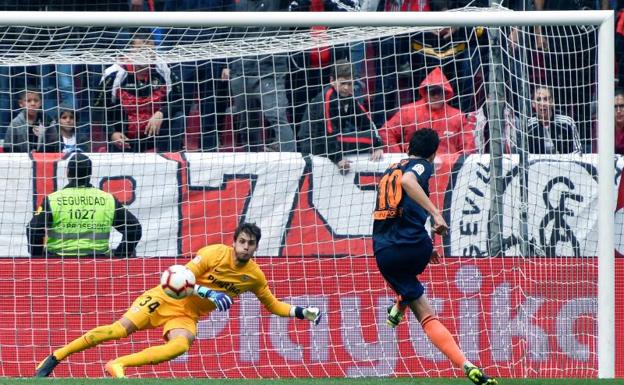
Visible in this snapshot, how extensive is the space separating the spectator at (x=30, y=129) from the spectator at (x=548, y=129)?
3866 mm

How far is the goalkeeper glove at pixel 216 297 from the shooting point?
806cm

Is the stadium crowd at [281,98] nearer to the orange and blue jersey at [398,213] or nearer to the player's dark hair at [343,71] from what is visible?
the player's dark hair at [343,71]

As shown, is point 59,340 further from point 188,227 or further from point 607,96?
point 607,96

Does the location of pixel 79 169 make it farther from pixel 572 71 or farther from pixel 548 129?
pixel 572 71

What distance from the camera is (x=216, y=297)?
8109 millimetres

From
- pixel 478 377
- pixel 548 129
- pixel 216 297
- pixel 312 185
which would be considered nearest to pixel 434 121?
pixel 548 129

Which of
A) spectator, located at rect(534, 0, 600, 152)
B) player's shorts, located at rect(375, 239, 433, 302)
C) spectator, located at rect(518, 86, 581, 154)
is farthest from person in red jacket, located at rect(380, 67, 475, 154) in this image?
player's shorts, located at rect(375, 239, 433, 302)

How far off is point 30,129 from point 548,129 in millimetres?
4173

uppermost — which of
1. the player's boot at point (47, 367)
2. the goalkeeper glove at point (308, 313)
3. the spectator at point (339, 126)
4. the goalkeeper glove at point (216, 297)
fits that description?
the spectator at point (339, 126)

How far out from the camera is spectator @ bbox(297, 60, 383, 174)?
9438 millimetres

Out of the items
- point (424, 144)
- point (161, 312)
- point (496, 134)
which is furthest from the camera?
point (496, 134)

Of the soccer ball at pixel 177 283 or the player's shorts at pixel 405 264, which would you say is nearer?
the player's shorts at pixel 405 264

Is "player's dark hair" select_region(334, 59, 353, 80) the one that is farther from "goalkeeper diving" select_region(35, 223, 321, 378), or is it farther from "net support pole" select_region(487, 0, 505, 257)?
"goalkeeper diving" select_region(35, 223, 321, 378)

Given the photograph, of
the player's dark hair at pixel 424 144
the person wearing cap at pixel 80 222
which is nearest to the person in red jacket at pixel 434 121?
the player's dark hair at pixel 424 144
